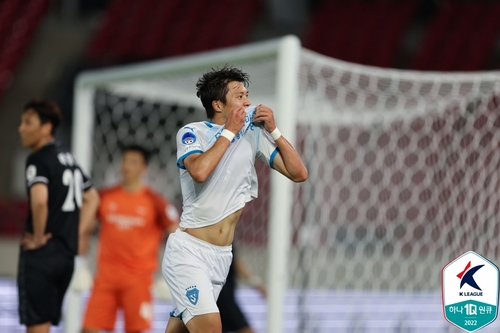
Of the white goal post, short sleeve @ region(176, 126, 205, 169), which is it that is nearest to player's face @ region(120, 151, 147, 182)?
the white goal post

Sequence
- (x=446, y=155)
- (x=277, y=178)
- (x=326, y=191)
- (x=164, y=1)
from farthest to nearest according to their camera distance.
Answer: (x=164, y=1) → (x=326, y=191) → (x=446, y=155) → (x=277, y=178)

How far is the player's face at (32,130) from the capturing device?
484 cm

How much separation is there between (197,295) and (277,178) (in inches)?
83.4

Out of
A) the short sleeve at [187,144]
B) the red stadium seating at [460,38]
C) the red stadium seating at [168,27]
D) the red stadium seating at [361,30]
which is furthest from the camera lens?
the red stadium seating at [168,27]

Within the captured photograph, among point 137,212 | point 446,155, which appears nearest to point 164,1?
point 446,155

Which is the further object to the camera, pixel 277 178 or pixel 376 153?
pixel 376 153

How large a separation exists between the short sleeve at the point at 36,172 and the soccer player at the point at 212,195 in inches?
53.2

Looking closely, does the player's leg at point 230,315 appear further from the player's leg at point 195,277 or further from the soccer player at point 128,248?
the player's leg at point 195,277

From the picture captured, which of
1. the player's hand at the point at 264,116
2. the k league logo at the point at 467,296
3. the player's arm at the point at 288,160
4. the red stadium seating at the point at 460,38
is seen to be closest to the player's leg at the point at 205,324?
the player's arm at the point at 288,160

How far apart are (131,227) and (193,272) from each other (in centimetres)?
263

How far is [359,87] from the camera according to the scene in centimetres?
727

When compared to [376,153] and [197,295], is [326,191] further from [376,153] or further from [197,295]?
[197,295]

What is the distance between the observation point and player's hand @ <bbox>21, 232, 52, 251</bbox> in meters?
4.76

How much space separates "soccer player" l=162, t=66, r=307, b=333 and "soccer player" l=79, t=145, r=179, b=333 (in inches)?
91.0
